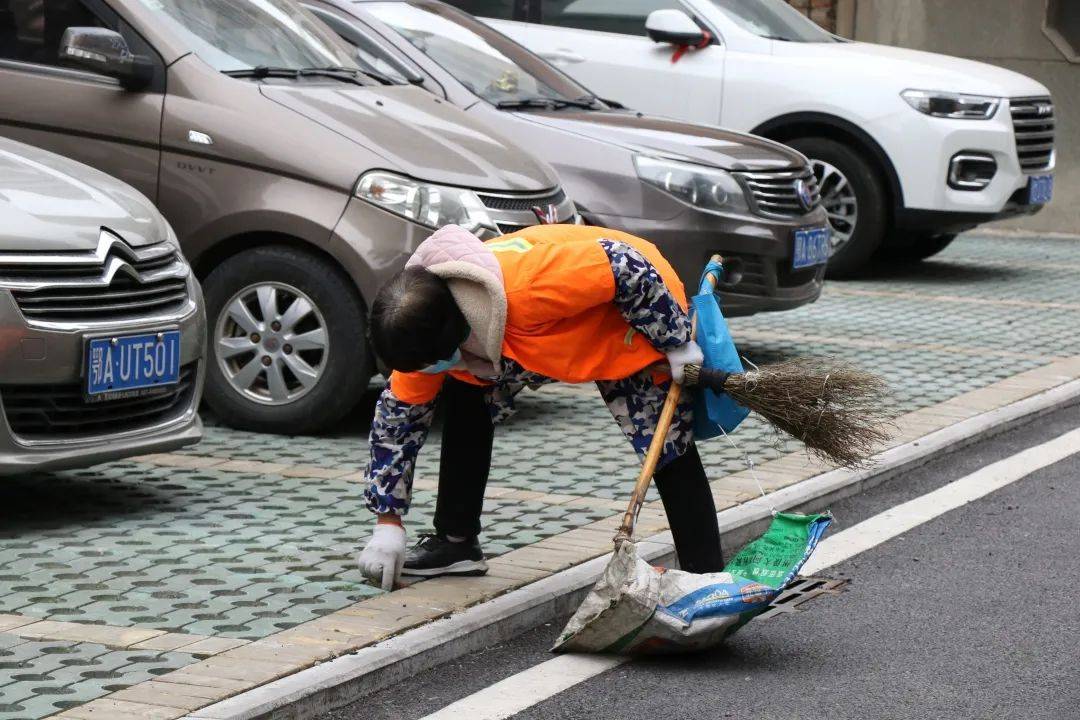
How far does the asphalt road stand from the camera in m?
4.34

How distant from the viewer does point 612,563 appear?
4555 mm

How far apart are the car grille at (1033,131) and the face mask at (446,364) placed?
8.60 metres

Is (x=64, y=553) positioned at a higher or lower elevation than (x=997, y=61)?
lower

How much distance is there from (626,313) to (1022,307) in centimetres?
743

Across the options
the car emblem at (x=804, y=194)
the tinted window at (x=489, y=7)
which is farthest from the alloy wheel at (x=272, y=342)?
the tinted window at (x=489, y=7)

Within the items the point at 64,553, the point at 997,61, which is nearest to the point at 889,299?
the point at 997,61

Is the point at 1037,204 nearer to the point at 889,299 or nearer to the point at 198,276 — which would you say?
the point at 889,299

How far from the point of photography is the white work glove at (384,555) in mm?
5023

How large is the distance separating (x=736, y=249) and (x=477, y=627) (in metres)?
4.43

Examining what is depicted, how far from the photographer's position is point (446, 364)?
4.78 metres

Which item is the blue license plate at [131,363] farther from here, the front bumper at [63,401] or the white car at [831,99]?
the white car at [831,99]

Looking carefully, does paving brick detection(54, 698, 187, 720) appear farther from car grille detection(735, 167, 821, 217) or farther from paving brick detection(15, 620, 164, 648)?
car grille detection(735, 167, 821, 217)

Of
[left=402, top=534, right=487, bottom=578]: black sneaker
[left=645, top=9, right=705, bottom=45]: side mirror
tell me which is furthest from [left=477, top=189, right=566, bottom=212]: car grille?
[left=645, top=9, right=705, bottom=45]: side mirror

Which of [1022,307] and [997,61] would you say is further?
[997,61]
